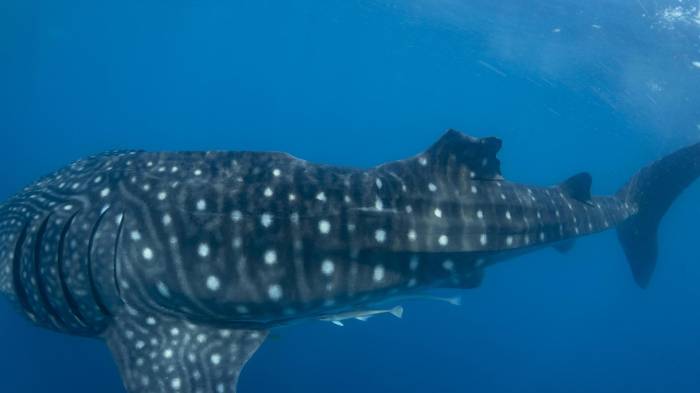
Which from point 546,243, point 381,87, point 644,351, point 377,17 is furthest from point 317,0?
point 381,87

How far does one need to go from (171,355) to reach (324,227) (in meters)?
1.66

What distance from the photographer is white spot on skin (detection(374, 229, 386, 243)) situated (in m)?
4.57

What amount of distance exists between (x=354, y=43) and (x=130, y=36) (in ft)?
134

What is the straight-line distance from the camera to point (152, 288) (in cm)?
429

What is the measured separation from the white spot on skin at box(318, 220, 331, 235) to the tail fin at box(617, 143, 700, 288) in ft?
19.7

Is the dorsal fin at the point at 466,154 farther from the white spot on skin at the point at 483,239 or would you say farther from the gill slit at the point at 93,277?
the gill slit at the point at 93,277

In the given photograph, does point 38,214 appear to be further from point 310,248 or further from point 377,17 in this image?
point 377,17

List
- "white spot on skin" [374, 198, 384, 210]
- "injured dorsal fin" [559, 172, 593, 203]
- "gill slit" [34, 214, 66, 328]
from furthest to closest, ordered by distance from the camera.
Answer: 1. "injured dorsal fin" [559, 172, 593, 203]
2. "white spot on skin" [374, 198, 384, 210]
3. "gill slit" [34, 214, 66, 328]

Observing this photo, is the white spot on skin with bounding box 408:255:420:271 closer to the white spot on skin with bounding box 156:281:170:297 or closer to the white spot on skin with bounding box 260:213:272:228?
the white spot on skin with bounding box 260:213:272:228

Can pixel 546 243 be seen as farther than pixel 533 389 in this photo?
No

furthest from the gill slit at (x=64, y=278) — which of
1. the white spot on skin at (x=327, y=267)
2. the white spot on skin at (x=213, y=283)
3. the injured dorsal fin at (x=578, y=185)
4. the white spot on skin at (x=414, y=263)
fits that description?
the injured dorsal fin at (x=578, y=185)

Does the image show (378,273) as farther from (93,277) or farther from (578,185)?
(578,185)

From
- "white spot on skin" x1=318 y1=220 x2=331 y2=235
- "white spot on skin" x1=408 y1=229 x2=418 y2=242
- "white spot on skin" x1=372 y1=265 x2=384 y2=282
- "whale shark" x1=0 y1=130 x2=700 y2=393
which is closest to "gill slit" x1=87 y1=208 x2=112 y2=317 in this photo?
"whale shark" x1=0 y1=130 x2=700 y2=393

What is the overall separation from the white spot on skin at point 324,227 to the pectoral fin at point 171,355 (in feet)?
4.00
